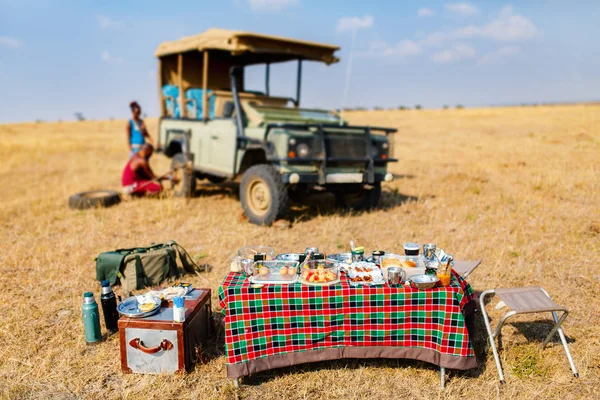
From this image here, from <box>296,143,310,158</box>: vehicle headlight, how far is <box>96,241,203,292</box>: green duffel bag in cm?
231

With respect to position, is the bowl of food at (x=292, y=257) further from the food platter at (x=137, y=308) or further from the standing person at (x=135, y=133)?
the standing person at (x=135, y=133)

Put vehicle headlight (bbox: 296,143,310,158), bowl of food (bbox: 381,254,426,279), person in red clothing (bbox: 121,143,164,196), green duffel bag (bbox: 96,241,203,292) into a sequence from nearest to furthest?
bowl of food (bbox: 381,254,426,279)
green duffel bag (bbox: 96,241,203,292)
vehicle headlight (bbox: 296,143,310,158)
person in red clothing (bbox: 121,143,164,196)

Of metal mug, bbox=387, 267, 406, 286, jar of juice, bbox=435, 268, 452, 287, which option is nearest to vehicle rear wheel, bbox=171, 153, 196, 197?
metal mug, bbox=387, 267, 406, 286

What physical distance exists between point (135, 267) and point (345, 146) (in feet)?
11.3

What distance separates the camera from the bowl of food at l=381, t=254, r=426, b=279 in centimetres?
337

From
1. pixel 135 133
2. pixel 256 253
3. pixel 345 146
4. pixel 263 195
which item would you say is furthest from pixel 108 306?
pixel 135 133

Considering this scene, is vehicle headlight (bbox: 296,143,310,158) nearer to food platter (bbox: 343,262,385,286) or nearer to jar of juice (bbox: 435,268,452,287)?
food platter (bbox: 343,262,385,286)

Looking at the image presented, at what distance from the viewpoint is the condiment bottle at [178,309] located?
321 cm

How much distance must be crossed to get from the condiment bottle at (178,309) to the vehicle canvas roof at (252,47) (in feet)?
15.5

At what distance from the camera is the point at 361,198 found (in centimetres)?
785

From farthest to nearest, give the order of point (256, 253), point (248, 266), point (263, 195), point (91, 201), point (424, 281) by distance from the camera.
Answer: point (91, 201) → point (263, 195) → point (256, 253) → point (248, 266) → point (424, 281)

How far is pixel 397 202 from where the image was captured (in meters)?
8.30

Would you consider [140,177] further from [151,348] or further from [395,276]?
[395,276]

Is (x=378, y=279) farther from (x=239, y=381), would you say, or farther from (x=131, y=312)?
(x=131, y=312)
